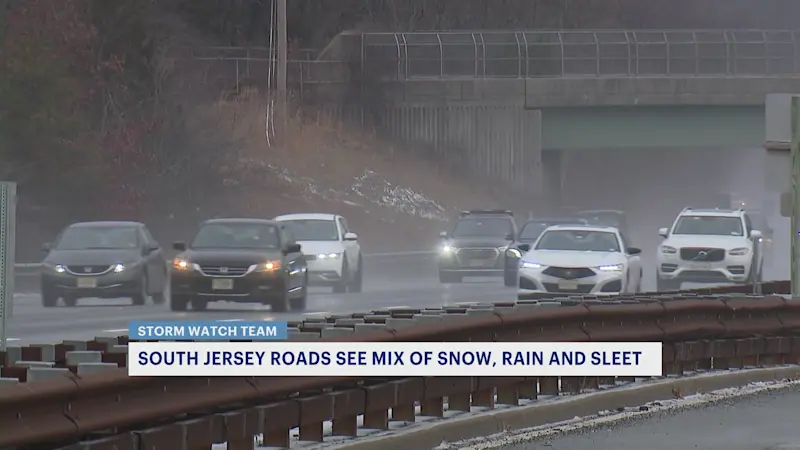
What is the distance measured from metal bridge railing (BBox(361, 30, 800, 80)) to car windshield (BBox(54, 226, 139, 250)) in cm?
4234

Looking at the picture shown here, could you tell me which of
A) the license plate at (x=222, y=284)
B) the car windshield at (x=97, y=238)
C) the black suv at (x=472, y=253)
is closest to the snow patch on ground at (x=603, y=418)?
the license plate at (x=222, y=284)

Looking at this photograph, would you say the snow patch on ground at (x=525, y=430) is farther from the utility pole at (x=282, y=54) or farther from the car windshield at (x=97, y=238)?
the utility pole at (x=282, y=54)

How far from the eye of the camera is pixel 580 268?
109 ft

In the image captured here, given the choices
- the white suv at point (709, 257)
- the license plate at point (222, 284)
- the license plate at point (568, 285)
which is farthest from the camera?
the white suv at point (709, 257)

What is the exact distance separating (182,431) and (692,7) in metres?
112

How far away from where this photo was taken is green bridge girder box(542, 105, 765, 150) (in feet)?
251

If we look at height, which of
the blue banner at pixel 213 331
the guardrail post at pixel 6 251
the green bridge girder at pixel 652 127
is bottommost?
the blue banner at pixel 213 331

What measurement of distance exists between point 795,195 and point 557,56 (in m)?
58.1

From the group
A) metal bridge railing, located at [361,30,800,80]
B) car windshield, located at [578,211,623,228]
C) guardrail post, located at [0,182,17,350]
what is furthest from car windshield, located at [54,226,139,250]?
metal bridge railing, located at [361,30,800,80]

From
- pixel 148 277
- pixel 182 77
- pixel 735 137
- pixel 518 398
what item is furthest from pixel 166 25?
pixel 518 398

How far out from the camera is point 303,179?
69375mm

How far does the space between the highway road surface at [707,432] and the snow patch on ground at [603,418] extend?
145 millimetres

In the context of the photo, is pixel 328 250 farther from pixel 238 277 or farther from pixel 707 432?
pixel 707 432

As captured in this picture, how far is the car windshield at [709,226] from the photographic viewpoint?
131 feet
